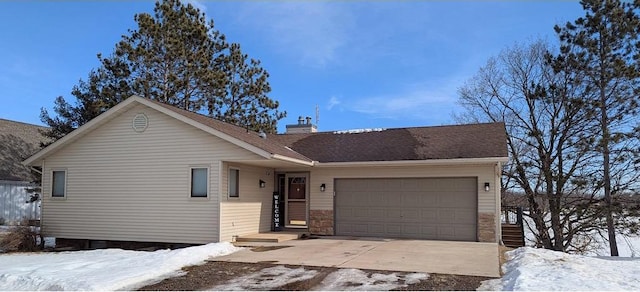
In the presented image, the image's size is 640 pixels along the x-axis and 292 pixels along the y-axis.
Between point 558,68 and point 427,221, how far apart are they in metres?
10.7

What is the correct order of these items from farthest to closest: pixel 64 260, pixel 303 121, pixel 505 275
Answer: pixel 303 121 → pixel 64 260 → pixel 505 275

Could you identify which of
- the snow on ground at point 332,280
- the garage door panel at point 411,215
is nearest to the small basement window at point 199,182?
the snow on ground at point 332,280

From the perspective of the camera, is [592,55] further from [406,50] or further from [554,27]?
[406,50]

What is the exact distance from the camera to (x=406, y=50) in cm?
1538

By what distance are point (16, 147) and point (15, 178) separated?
2814mm

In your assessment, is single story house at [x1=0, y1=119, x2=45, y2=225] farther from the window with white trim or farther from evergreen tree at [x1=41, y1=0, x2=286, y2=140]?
the window with white trim

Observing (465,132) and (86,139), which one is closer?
(86,139)

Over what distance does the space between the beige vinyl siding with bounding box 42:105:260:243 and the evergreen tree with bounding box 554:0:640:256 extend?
583 inches

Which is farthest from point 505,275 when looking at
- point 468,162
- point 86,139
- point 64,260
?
point 86,139

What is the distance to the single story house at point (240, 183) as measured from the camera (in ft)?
41.3

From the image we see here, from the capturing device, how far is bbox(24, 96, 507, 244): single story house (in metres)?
12.6

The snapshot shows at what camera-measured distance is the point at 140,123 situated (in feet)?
43.5

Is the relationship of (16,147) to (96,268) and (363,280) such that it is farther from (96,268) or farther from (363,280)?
(363,280)

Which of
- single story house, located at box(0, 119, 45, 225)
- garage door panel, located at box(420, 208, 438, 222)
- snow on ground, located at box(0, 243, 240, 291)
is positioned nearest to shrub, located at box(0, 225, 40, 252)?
snow on ground, located at box(0, 243, 240, 291)
